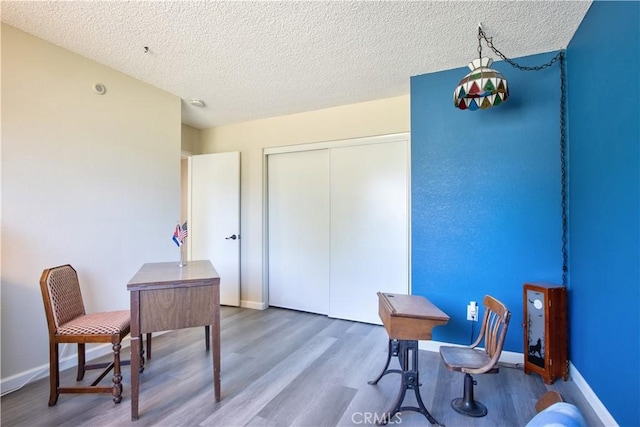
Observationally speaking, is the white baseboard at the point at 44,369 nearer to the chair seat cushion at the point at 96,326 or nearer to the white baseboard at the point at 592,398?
the chair seat cushion at the point at 96,326

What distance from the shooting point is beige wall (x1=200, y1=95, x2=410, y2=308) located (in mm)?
3577

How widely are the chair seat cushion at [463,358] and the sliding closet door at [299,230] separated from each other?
195cm

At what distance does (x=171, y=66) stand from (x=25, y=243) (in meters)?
1.71

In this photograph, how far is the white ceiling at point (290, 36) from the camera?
A: 1.94 metres

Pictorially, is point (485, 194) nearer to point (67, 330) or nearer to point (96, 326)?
point (96, 326)

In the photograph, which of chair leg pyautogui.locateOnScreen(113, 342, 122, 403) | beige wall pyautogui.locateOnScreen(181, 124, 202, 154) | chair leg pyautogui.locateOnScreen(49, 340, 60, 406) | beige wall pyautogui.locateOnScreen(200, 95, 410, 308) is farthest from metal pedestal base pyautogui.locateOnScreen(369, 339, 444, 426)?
beige wall pyautogui.locateOnScreen(181, 124, 202, 154)

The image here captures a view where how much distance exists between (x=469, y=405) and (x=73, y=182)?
10.4 feet

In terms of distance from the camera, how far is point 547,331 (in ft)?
7.17

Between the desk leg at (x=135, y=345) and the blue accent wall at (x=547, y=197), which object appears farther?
the desk leg at (x=135, y=345)

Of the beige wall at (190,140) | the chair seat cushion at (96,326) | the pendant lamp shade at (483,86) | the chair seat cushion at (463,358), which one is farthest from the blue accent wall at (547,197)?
the beige wall at (190,140)

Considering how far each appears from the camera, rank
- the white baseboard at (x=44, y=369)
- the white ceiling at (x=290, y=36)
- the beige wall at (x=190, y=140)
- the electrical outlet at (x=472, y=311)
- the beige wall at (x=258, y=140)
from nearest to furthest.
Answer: the white ceiling at (x=290, y=36) < the white baseboard at (x=44, y=369) < the electrical outlet at (x=472, y=311) < the beige wall at (x=258, y=140) < the beige wall at (x=190, y=140)

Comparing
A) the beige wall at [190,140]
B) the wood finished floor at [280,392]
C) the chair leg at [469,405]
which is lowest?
the wood finished floor at [280,392]

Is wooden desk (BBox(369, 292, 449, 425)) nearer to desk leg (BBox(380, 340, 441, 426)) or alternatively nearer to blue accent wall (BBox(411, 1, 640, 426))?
desk leg (BBox(380, 340, 441, 426))

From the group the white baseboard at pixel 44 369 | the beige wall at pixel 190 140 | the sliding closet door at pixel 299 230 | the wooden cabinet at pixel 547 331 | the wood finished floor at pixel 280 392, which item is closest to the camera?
the wood finished floor at pixel 280 392
